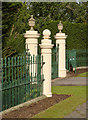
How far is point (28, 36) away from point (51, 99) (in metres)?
3.93

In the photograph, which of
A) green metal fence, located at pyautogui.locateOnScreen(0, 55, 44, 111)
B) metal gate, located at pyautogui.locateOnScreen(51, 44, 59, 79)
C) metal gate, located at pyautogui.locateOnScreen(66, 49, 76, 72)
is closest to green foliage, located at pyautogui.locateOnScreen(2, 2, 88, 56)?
green metal fence, located at pyautogui.locateOnScreen(0, 55, 44, 111)

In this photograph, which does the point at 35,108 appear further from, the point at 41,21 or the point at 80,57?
the point at 41,21

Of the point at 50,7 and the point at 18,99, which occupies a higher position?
the point at 50,7

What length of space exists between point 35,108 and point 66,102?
1155 mm

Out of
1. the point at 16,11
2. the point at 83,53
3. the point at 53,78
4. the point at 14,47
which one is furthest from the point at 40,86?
the point at 83,53

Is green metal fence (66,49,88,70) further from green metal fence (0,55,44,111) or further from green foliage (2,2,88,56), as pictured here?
green metal fence (0,55,44,111)

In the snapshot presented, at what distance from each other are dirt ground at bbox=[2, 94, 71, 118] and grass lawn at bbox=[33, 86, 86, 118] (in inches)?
7.8

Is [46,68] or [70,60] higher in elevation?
[70,60]

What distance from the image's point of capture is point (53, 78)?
14.7 metres

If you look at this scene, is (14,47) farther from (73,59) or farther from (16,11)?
(73,59)

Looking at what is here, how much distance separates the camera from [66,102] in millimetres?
8805

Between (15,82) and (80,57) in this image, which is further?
(80,57)

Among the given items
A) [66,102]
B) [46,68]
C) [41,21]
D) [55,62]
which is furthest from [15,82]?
[41,21]

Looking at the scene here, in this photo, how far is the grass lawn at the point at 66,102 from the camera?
734cm
